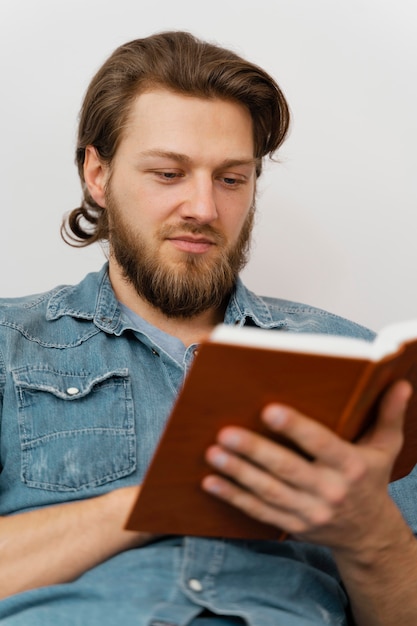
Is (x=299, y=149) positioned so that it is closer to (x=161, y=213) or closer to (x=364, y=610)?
(x=161, y=213)

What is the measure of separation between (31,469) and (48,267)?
836 millimetres

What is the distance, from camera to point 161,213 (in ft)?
5.51

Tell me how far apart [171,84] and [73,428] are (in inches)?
28.0

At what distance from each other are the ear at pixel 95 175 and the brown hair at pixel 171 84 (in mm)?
24

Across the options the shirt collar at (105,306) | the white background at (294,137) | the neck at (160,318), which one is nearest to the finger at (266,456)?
the shirt collar at (105,306)

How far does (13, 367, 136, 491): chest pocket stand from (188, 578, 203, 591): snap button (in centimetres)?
24

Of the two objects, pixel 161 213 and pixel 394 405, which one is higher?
pixel 161 213

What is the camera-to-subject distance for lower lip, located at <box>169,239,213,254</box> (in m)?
1.69

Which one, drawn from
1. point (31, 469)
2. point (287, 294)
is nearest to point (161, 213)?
point (31, 469)

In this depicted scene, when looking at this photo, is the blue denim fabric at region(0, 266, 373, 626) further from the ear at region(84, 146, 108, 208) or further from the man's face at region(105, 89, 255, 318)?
the ear at region(84, 146, 108, 208)

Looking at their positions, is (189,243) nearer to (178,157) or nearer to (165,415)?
(178,157)

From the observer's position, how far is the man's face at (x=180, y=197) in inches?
65.7

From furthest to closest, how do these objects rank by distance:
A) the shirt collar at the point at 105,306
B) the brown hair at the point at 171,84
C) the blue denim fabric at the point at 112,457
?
1. the brown hair at the point at 171,84
2. the shirt collar at the point at 105,306
3. the blue denim fabric at the point at 112,457

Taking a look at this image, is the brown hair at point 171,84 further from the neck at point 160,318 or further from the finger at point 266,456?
the finger at point 266,456
